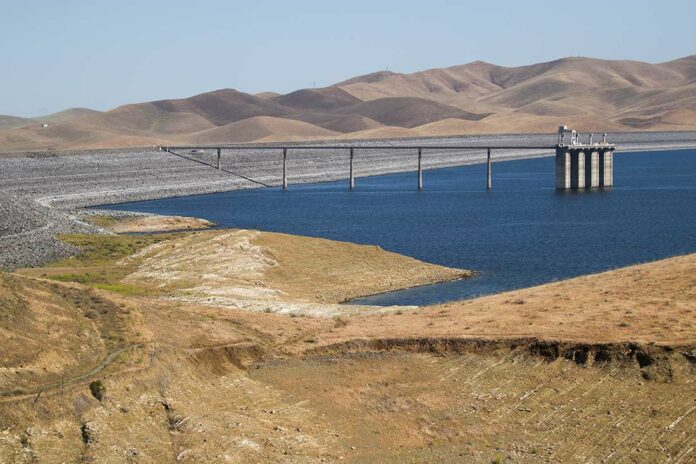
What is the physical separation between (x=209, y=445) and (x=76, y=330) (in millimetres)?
7589

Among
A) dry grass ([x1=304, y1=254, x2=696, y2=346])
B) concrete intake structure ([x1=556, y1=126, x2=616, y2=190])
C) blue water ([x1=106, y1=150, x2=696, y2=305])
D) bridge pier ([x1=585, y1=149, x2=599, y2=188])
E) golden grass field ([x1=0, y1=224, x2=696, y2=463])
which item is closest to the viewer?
golden grass field ([x1=0, y1=224, x2=696, y2=463])

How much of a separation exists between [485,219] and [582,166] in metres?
33.5

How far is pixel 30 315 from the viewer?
29.8 meters

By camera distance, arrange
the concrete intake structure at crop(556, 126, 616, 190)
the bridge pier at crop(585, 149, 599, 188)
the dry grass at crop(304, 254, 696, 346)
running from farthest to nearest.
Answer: the bridge pier at crop(585, 149, 599, 188) → the concrete intake structure at crop(556, 126, 616, 190) → the dry grass at crop(304, 254, 696, 346)

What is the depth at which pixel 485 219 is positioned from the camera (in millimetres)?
81875

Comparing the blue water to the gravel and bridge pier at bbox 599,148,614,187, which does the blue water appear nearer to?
bridge pier at bbox 599,148,614,187

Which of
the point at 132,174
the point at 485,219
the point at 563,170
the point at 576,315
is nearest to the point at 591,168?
the point at 563,170

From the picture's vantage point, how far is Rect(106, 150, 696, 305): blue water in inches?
2238

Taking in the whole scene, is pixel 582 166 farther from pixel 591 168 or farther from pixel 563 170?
pixel 563 170

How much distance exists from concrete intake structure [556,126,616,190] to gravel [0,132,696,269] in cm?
3054

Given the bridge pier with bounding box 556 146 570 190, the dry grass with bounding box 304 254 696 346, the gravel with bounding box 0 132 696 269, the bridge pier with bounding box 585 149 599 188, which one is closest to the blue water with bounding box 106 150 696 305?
the bridge pier with bounding box 556 146 570 190

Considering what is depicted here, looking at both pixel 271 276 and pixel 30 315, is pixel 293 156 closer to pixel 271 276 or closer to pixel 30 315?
pixel 271 276

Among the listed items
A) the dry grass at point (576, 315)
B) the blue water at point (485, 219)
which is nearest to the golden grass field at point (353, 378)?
the dry grass at point (576, 315)

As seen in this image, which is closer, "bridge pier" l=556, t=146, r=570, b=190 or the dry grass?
the dry grass
